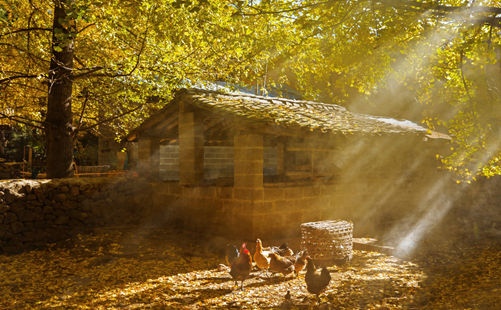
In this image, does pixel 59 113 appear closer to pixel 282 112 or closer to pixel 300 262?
pixel 282 112

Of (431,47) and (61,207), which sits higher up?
(431,47)

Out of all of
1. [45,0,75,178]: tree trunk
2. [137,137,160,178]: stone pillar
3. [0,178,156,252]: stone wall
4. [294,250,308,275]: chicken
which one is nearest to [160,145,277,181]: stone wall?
[137,137,160,178]: stone pillar

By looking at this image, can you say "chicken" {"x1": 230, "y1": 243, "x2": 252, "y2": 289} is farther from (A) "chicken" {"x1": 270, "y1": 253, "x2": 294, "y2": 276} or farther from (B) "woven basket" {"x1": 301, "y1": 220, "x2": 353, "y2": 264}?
(B) "woven basket" {"x1": 301, "y1": 220, "x2": 353, "y2": 264}

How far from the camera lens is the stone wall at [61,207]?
8.60 m

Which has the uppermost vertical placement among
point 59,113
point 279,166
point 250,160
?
point 59,113

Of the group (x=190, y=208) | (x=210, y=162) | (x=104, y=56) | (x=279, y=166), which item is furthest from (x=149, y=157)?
(x=279, y=166)

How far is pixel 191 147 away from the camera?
35.1 feet

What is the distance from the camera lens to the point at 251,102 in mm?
10562

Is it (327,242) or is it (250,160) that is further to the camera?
(250,160)

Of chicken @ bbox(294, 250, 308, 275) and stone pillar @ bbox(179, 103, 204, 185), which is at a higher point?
stone pillar @ bbox(179, 103, 204, 185)

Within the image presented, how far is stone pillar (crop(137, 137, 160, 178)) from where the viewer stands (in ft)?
41.5

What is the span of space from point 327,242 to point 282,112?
394 cm

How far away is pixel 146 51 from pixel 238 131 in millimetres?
4126

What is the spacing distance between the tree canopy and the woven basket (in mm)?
3543
